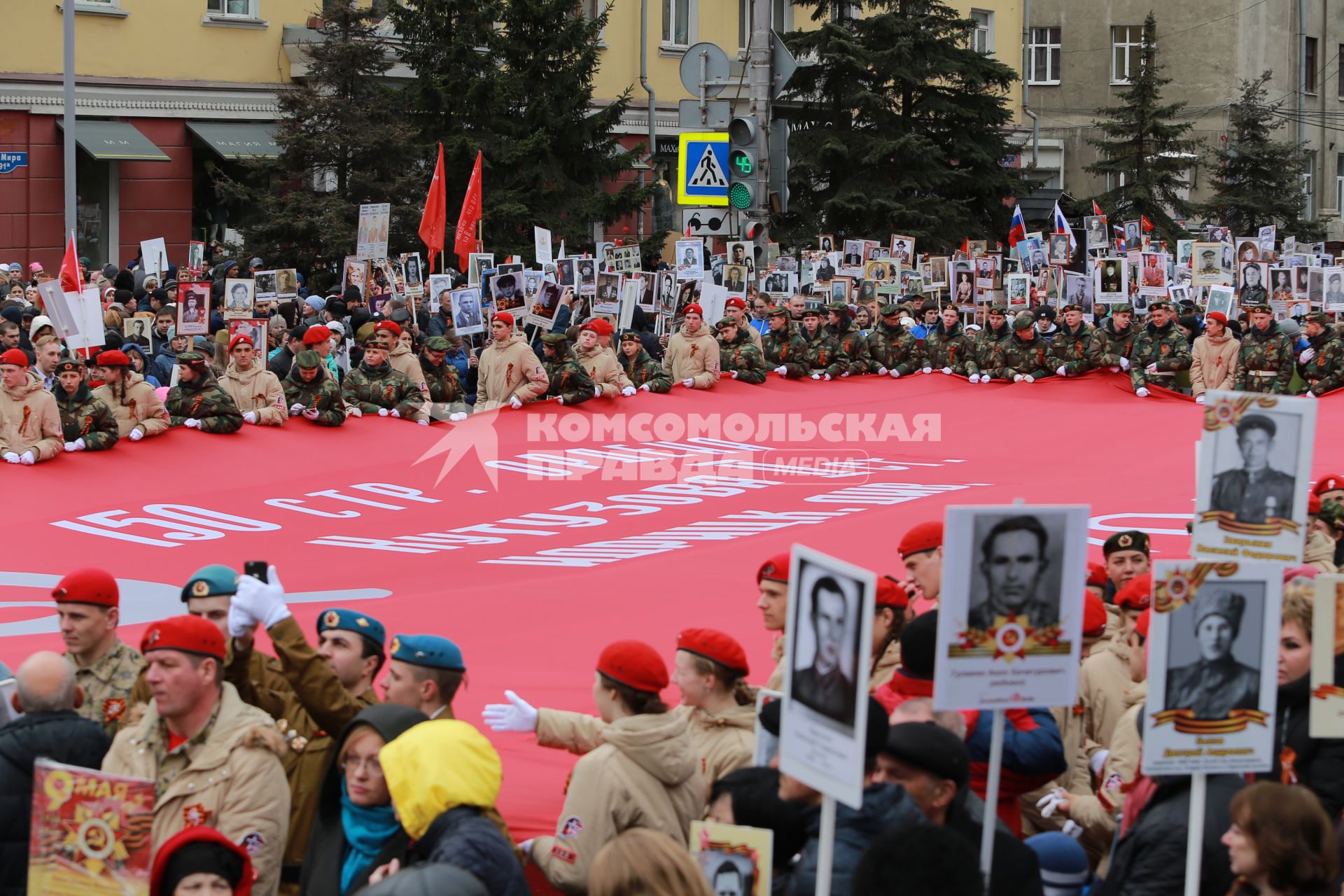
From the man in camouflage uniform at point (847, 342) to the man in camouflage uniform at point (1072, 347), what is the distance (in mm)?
2208

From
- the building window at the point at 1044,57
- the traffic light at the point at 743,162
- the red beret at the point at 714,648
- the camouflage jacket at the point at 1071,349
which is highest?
the building window at the point at 1044,57

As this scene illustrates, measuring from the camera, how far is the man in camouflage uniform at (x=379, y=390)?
584 inches

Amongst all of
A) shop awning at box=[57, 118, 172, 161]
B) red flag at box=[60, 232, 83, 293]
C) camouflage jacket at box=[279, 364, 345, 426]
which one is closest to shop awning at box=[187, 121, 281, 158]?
shop awning at box=[57, 118, 172, 161]

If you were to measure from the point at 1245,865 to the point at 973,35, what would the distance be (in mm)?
45199

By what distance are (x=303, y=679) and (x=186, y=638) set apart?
17.2 inches

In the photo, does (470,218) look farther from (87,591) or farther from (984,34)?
(984,34)

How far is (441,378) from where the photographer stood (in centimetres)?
1647

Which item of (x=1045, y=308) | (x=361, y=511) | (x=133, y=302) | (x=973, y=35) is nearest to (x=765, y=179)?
(x=1045, y=308)

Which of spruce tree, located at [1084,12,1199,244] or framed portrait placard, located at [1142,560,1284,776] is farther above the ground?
spruce tree, located at [1084,12,1199,244]

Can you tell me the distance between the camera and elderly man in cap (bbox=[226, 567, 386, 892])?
5.54m

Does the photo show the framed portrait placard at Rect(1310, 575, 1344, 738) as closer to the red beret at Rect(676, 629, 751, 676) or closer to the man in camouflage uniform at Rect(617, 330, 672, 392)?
the red beret at Rect(676, 629, 751, 676)

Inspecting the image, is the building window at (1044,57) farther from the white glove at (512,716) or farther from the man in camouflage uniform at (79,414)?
the white glove at (512,716)

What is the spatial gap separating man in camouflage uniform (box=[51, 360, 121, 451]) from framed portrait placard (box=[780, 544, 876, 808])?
8980 mm

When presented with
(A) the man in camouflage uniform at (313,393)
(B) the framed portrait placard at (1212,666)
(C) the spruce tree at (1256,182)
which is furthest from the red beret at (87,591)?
(C) the spruce tree at (1256,182)
